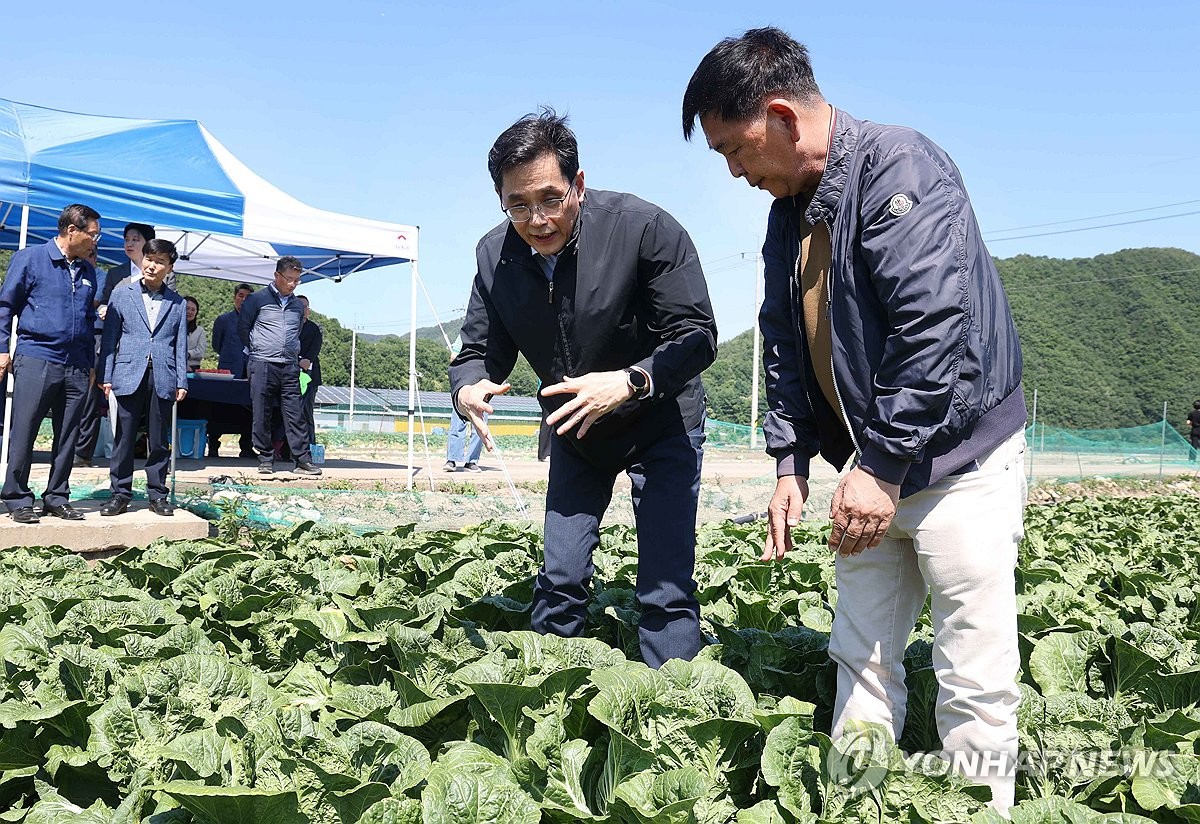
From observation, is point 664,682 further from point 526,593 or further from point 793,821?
point 526,593

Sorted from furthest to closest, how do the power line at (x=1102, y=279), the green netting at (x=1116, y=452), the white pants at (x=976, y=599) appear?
the power line at (x=1102, y=279) < the green netting at (x=1116, y=452) < the white pants at (x=976, y=599)

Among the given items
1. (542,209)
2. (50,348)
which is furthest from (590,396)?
(50,348)

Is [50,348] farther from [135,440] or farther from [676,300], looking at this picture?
[676,300]

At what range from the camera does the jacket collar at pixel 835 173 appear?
219 cm

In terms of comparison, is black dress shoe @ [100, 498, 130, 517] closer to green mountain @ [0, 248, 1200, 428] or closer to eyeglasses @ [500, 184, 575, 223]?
eyeglasses @ [500, 184, 575, 223]

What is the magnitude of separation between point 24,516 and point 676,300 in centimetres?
474

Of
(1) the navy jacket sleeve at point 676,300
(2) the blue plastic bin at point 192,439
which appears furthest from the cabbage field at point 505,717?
(2) the blue plastic bin at point 192,439

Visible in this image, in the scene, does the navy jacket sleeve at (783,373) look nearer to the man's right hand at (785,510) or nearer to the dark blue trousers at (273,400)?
the man's right hand at (785,510)

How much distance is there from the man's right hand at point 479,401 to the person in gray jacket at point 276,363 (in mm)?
7451

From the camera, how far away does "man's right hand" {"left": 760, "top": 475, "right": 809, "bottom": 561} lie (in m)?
2.52

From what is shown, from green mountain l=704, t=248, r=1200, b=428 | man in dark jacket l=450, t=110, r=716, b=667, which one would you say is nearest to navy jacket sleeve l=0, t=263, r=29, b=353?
man in dark jacket l=450, t=110, r=716, b=667

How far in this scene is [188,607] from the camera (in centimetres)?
395

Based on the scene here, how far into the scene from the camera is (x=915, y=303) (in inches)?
78.8

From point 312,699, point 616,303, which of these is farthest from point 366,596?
point 616,303
